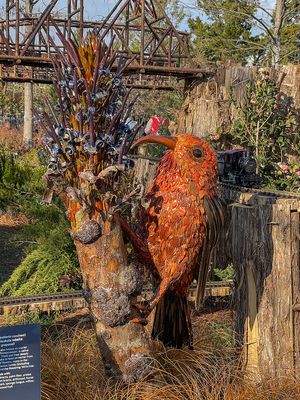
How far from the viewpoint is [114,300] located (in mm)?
2613

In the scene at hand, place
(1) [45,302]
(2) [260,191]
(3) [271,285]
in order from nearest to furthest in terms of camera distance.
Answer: (3) [271,285] → (2) [260,191] → (1) [45,302]

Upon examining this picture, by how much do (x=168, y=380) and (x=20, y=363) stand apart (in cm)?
106

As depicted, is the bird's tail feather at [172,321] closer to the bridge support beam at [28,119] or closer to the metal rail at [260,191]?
the metal rail at [260,191]

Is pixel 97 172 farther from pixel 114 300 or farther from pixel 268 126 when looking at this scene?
pixel 268 126

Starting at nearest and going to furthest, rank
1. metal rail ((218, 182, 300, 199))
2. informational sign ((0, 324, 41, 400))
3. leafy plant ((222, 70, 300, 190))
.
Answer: informational sign ((0, 324, 41, 400)), metal rail ((218, 182, 300, 199)), leafy plant ((222, 70, 300, 190))

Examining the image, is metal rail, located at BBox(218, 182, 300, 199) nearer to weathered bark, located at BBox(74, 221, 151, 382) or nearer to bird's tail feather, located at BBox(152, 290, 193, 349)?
bird's tail feather, located at BBox(152, 290, 193, 349)

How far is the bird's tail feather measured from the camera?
2.94 metres

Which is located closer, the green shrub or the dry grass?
the dry grass

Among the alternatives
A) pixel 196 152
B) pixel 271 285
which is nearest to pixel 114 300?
pixel 196 152

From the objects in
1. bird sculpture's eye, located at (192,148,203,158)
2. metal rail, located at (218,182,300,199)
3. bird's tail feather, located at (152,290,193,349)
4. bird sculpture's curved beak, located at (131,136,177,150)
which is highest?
bird sculpture's curved beak, located at (131,136,177,150)

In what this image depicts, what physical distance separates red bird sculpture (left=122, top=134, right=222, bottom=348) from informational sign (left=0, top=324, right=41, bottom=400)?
2.42 ft

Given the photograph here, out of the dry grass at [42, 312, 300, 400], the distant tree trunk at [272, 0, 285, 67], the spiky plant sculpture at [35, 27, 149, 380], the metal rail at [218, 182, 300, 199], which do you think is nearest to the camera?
the spiky plant sculpture at [35, 27, 149, 380]

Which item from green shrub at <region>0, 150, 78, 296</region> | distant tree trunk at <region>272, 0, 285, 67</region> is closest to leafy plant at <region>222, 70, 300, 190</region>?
green shrub at <region>0, 150, 78, 296</region>

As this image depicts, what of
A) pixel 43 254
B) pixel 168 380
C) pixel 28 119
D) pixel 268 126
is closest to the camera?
pixel 168 380
